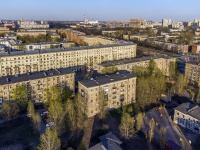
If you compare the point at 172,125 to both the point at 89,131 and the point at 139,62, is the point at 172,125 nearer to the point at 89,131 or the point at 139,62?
the point at 89,131

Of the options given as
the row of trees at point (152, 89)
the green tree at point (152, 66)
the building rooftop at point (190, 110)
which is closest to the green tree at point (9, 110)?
the row of trees at point (152, 89)

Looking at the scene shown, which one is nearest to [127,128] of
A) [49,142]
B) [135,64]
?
[49,142]

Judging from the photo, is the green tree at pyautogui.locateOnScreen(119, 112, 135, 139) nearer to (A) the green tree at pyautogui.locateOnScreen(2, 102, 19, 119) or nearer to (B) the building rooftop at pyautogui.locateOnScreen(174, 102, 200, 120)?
(B) the building rooftop at pyautogui.locateOnScreen(174, 102, 200, 120)

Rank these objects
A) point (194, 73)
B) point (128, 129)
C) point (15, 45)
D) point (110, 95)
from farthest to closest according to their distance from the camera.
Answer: point (15, 45) < point (194, 73) < point (110, 95) < point (128, 129)

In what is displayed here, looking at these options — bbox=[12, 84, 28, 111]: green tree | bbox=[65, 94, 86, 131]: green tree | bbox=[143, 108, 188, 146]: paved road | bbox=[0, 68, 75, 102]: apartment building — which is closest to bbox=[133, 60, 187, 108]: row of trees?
bbox=[143, 108, 188, 146]: paved road

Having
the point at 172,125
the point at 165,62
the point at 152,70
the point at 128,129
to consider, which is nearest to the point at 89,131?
the point at 128,129

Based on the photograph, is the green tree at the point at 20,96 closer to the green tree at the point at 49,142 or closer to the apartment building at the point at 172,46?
the green tree at the point at 49,142

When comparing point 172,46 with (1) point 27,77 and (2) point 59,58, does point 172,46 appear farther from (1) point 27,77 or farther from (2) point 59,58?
(1) point 27,77
